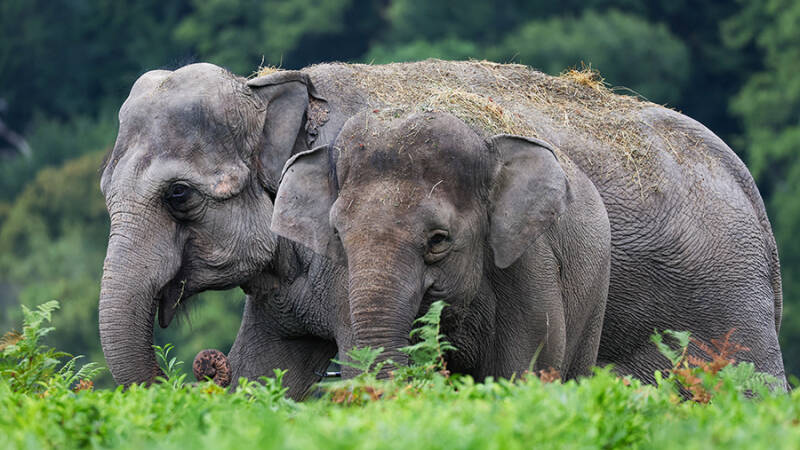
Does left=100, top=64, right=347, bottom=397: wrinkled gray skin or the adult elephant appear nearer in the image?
left=100, top=64, right=347, bottom=397: wrinkled gray skin

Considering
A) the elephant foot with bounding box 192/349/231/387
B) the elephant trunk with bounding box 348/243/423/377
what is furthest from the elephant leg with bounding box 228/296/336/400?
the elephant trunk with bounding box 348/243/423/377

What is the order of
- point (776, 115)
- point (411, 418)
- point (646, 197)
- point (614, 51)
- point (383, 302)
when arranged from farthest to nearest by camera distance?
point (614, 51) → point (776, 115) → point (646, 197) → point (383, 302) → point (411, 418)

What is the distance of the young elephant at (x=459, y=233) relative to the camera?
24.8 ft

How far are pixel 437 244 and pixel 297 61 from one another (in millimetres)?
40820

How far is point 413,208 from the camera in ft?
25.1

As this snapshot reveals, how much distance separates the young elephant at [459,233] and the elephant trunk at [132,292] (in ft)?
2.81

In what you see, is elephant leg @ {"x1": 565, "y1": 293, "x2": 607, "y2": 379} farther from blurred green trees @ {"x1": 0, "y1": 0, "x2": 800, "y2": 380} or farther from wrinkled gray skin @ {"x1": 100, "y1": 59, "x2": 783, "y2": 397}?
blurred green trees @ {"x1": 0, "y1": 0, "x2": 800, "y2": 380}

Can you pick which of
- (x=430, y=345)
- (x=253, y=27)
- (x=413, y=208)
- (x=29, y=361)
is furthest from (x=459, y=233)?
(x=253, y=27)

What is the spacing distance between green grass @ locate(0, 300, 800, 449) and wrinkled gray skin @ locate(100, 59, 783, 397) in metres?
2.34

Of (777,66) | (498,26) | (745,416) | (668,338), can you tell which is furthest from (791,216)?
(745,416)

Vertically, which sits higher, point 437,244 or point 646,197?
point 646,197

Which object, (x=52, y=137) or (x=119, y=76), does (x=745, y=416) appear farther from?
(x=119, y=76)

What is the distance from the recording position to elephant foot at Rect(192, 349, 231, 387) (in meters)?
8.73

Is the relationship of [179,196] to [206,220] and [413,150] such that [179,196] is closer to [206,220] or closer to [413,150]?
[206,220]
